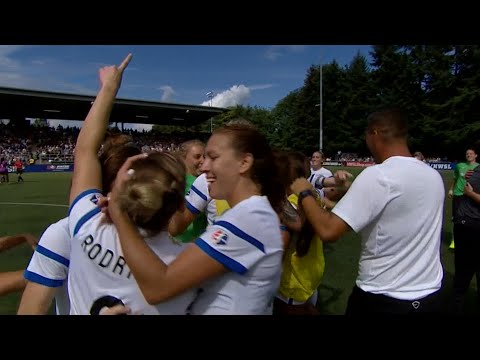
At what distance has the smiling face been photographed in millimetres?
1686

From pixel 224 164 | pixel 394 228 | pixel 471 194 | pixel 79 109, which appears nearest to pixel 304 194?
pixel 394 228

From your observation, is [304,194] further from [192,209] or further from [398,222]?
[192,209]

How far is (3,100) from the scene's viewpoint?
41.6m

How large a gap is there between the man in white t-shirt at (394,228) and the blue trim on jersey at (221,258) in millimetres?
1092

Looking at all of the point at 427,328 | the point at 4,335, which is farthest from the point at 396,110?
the point at 4,335

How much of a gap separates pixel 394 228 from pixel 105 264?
1692 mm

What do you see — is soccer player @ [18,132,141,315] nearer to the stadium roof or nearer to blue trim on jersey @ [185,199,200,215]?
blue trim on jersey @ [185,199,200,215]

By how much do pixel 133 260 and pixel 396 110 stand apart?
201 centimetres

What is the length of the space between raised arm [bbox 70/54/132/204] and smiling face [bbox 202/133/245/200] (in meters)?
0.46

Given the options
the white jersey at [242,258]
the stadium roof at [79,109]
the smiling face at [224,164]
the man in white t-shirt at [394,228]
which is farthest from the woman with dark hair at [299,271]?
the stadium roof at [79,109]

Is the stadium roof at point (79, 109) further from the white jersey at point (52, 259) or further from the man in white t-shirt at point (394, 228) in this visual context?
the white jersey at point (52, 259)

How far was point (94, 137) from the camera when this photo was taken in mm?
1674

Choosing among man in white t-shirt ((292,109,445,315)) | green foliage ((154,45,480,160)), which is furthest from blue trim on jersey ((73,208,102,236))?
green foliage ((154,45,480,160))
